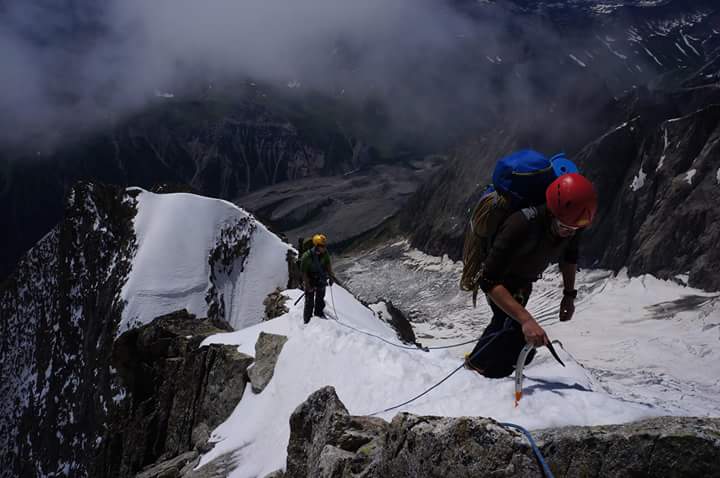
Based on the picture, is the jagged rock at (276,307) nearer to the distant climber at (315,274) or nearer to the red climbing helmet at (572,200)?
the distant climber at (315,274)

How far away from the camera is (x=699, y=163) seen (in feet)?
194

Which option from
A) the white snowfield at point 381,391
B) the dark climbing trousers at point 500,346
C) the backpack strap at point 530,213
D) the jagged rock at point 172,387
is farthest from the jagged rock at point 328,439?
the jagged rock at point 172,387

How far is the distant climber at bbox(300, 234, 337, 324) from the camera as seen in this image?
13.5 m

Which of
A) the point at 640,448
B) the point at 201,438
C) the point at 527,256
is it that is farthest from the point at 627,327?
the point at 640,448

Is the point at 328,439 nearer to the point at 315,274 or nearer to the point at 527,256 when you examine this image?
the point at 527,256

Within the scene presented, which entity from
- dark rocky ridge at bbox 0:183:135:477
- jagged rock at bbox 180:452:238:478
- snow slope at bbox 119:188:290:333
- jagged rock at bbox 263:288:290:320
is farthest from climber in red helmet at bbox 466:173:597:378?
snow slope at bbox 119:188:290:333

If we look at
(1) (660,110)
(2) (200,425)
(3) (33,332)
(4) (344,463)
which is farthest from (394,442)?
(1) (660,110)

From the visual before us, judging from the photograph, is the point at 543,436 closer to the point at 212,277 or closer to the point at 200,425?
the point at 200,425

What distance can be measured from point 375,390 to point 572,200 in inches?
200

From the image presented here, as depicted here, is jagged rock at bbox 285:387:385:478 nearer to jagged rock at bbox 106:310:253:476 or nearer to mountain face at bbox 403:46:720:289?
jagged rock at bbox 106:310:253:476

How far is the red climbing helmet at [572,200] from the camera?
4.52 meters

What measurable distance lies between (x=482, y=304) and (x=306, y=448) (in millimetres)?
66672

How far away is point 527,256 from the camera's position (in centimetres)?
511

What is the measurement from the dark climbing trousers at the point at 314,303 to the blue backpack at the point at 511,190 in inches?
336
